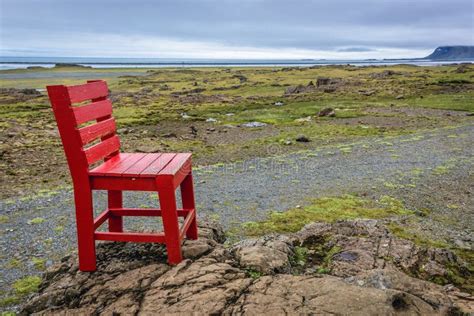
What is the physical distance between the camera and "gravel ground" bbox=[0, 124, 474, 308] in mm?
9422

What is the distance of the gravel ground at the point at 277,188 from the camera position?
942cm

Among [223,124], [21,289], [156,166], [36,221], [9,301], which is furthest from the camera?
[223,124]

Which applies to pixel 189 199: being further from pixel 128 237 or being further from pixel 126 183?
pixel 126 183

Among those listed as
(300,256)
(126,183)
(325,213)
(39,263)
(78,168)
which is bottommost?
(325,213)

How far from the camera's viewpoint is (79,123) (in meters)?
5.43

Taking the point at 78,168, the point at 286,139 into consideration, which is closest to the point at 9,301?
the point at 78,168

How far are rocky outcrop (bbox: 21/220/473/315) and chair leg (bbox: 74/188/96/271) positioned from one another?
167 mm

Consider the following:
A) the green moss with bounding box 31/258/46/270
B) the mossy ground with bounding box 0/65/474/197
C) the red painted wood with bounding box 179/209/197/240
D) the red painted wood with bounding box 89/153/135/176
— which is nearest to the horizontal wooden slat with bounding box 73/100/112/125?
the red painted wood with bounding box 89/153/135/176

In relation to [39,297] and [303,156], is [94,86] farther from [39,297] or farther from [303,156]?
[303,156]

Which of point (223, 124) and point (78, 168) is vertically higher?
point (78, 168)

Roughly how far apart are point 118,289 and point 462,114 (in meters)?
34.7

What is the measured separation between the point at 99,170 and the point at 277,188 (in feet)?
28.0

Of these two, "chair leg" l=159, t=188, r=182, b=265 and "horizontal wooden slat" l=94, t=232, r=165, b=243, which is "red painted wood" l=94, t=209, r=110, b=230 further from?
"chair leg" l=159, t=188, r=182, b=265

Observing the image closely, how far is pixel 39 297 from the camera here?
552cm
